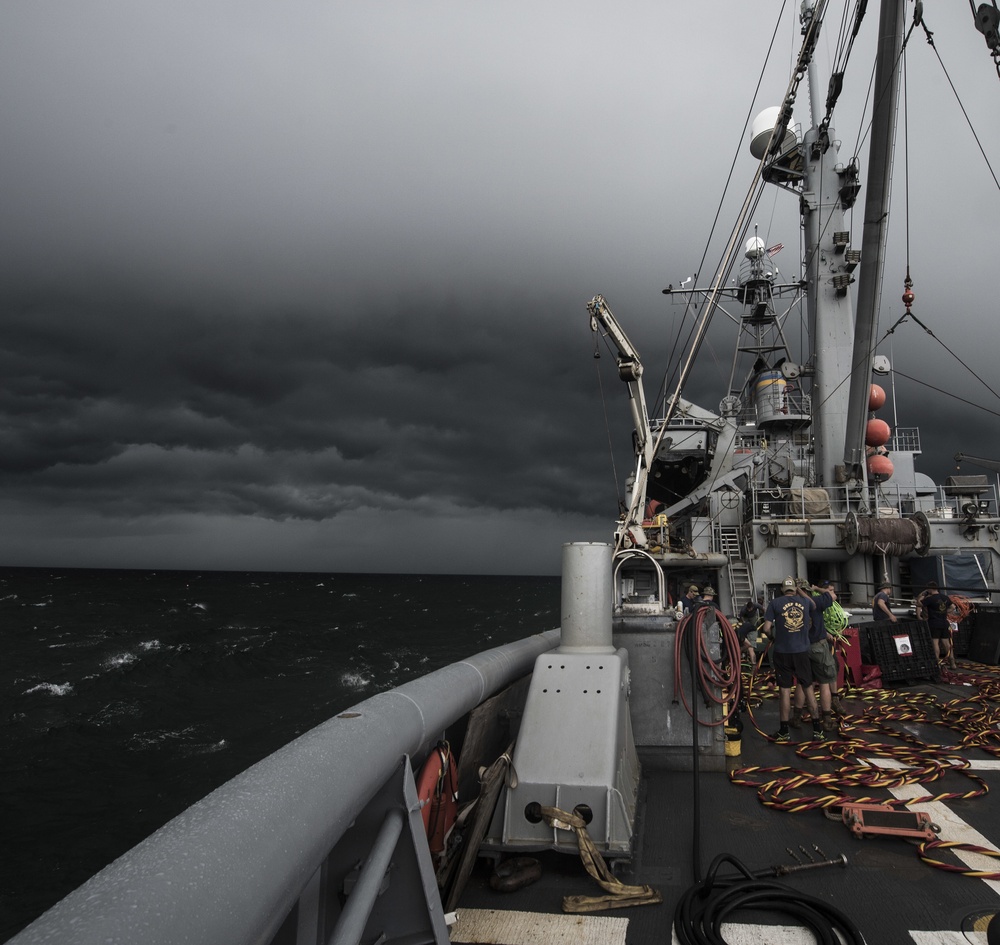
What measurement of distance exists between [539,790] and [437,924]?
137 cm

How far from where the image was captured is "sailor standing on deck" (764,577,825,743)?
7289 mm

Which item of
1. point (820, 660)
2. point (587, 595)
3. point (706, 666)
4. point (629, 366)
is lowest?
point (820, 660)

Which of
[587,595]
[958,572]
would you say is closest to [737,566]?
[958,572]

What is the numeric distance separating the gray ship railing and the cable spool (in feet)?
61.0

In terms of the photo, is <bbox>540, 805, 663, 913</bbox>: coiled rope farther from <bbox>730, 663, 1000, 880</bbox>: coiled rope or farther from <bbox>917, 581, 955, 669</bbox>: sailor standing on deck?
<bbox>917, 581, 955, 669</bbox>: sailor standing on deck

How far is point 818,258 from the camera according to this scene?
77.6 feet

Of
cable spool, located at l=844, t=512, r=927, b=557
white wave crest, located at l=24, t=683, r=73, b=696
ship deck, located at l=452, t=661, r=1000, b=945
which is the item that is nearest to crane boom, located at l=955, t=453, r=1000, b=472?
cable spool, located at l=844, t=512, r=927, b=557

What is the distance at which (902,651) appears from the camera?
10430mm

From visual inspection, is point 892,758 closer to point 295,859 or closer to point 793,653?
point 793,653

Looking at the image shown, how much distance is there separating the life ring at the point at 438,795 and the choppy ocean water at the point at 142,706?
8.02m

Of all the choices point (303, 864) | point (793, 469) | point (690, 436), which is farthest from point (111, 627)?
point (303, 864)

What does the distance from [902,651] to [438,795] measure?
9541 mm

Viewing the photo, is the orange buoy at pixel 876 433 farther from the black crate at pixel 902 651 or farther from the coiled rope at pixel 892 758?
the coiled rope at pixel 892 758

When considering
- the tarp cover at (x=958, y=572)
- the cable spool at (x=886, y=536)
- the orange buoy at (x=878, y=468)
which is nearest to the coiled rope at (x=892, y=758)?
the cable spool at (x=886, y=536)
